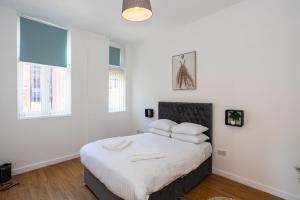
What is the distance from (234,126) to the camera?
2705 mm

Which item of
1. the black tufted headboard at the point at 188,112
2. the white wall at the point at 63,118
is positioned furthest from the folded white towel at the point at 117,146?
the white wall at the point at 63,118

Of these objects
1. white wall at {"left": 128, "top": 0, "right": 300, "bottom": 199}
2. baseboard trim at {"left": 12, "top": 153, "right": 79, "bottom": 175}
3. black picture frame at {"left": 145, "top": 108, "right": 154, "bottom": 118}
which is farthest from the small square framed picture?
baseboard trim at {"left": 12, "top": 153, "right": 79, "bottom": 175}

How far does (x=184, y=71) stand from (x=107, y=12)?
71.7 inches

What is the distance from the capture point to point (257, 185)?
2461 millimetres

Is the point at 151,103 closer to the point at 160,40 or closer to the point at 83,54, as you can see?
the point at 160,40

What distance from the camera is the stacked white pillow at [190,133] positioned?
270 cm

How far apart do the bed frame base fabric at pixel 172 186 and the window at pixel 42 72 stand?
1.73 meters

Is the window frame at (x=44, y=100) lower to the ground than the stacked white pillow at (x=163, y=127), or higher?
higher

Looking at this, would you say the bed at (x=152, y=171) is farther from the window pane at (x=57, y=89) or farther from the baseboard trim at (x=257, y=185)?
the window pane at (x=57, y=89)

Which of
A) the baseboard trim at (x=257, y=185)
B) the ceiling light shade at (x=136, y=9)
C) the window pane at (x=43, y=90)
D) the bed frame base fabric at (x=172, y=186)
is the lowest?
the baseboard trim at (x=257, y=185)

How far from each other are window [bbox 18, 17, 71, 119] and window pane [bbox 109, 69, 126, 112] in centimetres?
110

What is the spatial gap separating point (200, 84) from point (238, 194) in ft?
6.11

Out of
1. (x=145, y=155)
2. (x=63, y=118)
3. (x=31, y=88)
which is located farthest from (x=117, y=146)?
(x=31, y=88)

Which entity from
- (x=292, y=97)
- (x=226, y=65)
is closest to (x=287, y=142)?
(x=292, y=97)
